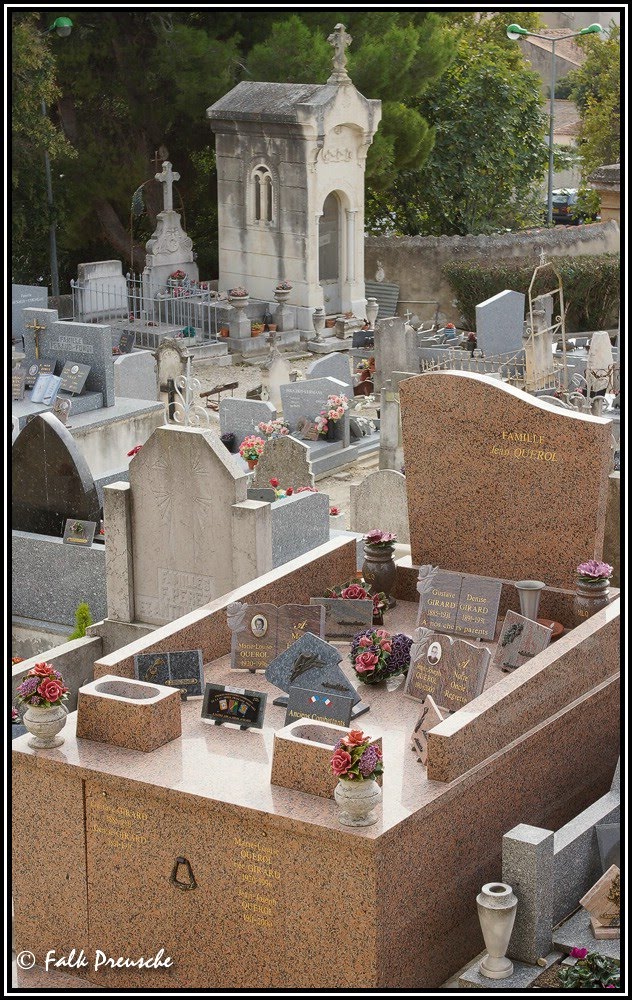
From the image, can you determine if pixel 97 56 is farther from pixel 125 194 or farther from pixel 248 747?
pixel 248 747

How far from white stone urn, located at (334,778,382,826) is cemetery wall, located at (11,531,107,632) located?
540cm

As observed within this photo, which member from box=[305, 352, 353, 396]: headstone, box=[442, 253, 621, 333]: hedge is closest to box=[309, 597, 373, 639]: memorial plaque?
box=[305, 352, 353, 396]: headstone

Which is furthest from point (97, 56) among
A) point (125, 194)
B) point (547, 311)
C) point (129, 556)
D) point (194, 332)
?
point (129, 556)

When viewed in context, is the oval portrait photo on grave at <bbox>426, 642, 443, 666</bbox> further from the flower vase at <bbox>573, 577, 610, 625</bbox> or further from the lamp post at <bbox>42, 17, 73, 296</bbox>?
the lamp post at <bbox>42, 17, 73, 296</bbox>

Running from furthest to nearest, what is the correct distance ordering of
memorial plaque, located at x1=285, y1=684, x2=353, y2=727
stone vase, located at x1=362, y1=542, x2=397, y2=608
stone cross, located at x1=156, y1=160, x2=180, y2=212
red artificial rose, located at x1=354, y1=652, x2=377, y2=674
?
1. stone cross, located at x1=156, y1=160, x2=180, y2=212
2. stone vase, located at x1=362, y1=542, x2=397, y2=608
3. red artificial rose, located at x1=354, y1=652, x2=377, y2=674
4. memorial plaque, located at x1=285, y1=684, x2=353, y2=727

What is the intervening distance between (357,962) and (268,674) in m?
2.15

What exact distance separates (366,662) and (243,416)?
8017mm

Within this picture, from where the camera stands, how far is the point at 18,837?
26.1 feet

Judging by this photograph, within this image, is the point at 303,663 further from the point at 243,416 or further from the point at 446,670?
the point at 243,416

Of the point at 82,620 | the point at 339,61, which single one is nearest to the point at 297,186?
the point at 339,61

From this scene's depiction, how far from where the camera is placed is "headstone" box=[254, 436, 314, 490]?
14.1 m

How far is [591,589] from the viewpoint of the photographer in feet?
30.8

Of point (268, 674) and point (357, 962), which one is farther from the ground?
point (268, 674)
